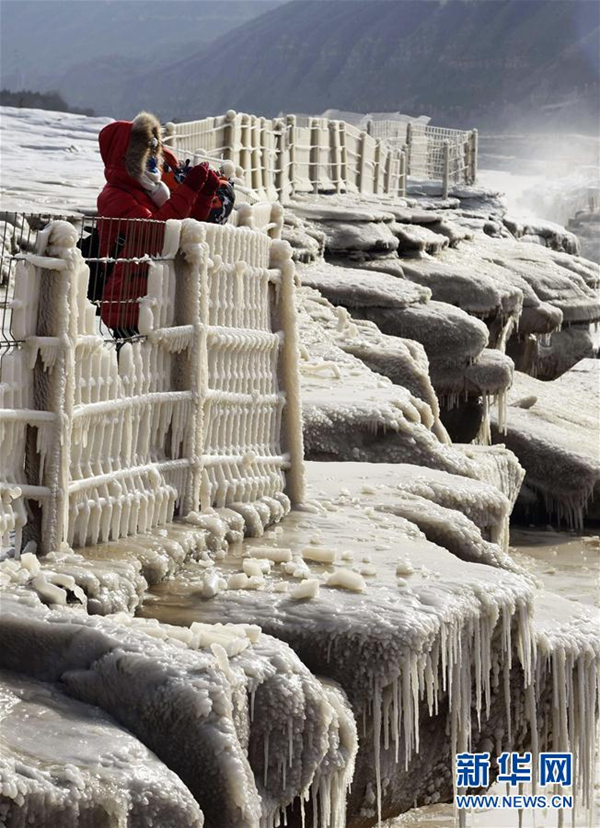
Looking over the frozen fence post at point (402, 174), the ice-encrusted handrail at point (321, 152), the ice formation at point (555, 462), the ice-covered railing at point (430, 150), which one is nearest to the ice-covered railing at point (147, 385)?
the ice formation at point (555, 462)

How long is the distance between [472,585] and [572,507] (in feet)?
29.1

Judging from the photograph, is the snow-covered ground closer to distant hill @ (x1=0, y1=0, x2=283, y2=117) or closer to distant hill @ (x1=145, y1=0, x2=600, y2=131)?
distant hill @ (x1=145, y1=0, x2=600, y2=131)

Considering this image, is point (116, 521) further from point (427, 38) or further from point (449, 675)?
point (427, 38)

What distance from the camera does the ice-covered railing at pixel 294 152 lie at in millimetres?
17281

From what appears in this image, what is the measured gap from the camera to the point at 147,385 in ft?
22.1

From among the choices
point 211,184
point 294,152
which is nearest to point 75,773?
point 211,184

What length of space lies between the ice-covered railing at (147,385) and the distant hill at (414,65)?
240 ft

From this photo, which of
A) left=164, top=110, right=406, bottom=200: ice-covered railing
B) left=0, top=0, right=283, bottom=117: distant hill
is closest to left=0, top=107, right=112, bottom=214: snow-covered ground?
left=164, top=110, right=406, bottom=200: ice-covered railing

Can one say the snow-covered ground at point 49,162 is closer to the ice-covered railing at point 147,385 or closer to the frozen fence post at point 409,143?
the ice-covered railing at point 147,385

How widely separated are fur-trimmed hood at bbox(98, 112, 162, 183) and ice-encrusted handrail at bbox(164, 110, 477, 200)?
729cm

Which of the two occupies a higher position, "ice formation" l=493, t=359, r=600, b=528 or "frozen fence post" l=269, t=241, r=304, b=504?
"frozen fence post" l=269, t=241, r=304, b=504

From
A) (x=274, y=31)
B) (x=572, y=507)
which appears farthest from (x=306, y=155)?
(x=274, y=31)

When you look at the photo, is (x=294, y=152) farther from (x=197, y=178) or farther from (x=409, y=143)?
(x=197, y=178)

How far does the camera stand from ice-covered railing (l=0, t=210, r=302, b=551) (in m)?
5.95
